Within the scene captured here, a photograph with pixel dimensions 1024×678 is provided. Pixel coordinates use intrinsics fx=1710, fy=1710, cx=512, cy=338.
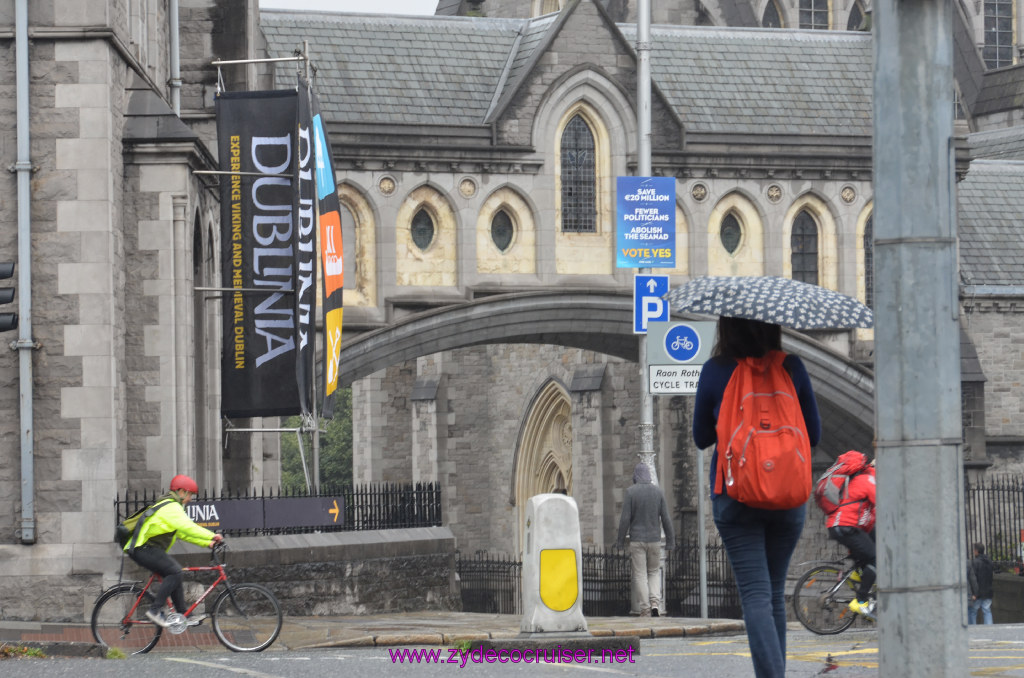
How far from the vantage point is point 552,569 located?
11.0 metres

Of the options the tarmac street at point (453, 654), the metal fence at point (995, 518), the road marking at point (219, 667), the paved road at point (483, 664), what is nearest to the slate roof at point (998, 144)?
the metal fence at point (995, 518)

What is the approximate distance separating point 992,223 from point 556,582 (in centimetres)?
2231

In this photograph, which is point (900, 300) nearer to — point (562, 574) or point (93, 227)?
point (562, 574)

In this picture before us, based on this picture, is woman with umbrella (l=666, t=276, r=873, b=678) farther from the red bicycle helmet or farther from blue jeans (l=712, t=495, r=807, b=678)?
the red bicycle helmet

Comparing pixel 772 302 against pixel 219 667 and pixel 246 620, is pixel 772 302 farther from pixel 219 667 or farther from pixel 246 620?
pixel 246 620

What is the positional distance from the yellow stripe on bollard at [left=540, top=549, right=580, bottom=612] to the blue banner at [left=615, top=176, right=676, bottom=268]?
26.8 feet

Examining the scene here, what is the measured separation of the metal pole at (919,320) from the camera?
14.5ft

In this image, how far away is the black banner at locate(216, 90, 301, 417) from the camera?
17672 millimetres

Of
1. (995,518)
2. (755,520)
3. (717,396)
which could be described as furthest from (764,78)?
(755,520)

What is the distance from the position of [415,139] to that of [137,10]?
8398mm

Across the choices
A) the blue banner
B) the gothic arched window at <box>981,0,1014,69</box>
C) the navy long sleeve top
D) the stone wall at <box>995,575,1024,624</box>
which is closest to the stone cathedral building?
the stone wall at <box>995,575,1024,624</box>

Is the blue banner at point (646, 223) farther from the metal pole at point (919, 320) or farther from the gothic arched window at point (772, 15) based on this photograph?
the gothic arched window at point (772, 15)

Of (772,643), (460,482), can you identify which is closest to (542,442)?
(460,482)

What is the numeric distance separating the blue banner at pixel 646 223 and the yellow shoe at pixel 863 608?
6590 mm
